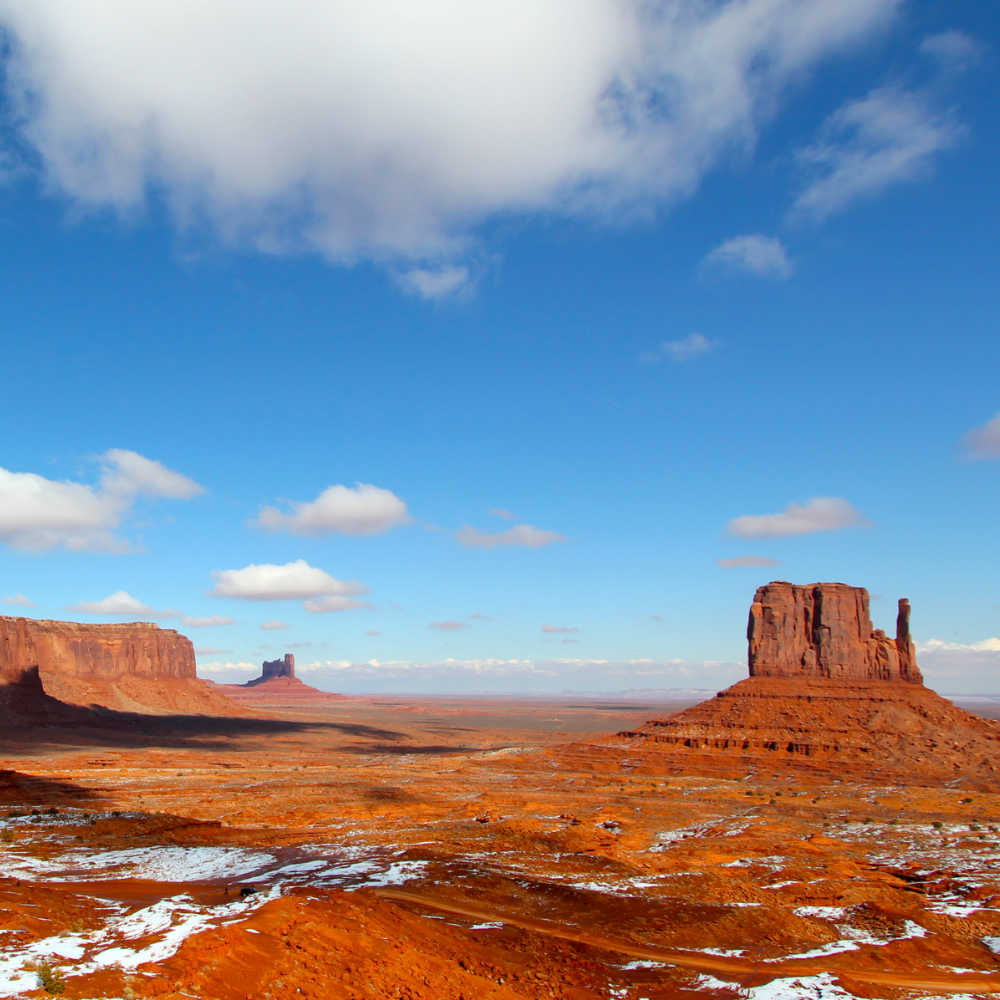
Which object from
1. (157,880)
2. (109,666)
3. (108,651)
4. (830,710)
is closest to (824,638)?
(830,710)

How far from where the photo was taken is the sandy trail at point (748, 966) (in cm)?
1612

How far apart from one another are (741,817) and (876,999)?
28.6 metres

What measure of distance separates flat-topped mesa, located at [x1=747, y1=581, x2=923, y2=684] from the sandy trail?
65.0m

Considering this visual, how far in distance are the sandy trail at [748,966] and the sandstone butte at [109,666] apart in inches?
4630

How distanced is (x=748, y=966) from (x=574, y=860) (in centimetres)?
1141

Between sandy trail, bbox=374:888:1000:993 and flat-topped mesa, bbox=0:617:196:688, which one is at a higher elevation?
flat-topped mesa, bbox=0:617:196:688

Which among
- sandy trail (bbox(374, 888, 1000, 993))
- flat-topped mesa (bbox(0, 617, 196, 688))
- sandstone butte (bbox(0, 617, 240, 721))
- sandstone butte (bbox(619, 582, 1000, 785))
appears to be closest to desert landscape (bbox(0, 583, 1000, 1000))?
sandy trail (bbox(374, 888, 1000, 993))

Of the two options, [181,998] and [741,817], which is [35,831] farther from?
[741,817]

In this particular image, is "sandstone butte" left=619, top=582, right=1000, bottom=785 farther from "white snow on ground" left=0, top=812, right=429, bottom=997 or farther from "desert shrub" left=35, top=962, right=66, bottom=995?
"desert shrub" left=35, top=962, right=66, bottom=995

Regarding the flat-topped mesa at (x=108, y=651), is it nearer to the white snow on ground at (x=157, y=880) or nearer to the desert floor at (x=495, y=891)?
the desert floor at (x=495, y=891)

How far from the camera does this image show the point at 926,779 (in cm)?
5769

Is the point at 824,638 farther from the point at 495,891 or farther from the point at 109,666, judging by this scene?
the point at 109,666

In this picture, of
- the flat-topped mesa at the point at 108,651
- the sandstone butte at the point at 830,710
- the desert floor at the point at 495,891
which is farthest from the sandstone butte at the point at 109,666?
the sandstone butte at the point at 830,710

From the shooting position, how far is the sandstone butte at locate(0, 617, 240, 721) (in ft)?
381
